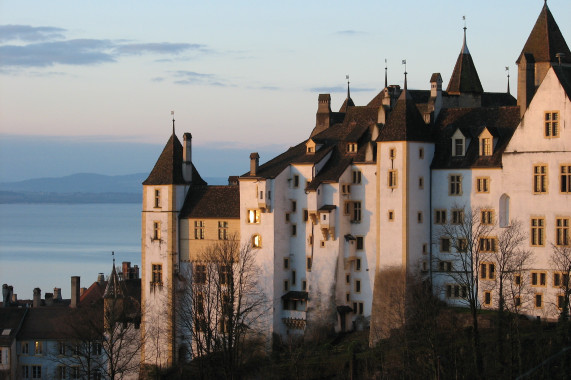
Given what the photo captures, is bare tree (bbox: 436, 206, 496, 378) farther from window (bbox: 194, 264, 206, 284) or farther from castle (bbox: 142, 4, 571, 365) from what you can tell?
window (bbox: 194, 264, 206, 284)

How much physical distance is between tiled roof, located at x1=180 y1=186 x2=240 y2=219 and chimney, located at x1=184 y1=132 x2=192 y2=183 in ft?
3.38


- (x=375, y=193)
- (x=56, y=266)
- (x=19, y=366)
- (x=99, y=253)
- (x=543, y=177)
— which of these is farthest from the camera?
(x=99, y=253)

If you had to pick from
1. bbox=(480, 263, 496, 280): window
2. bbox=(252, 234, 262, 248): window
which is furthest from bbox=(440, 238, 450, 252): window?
bbox=(252, 234, 262, 248): window

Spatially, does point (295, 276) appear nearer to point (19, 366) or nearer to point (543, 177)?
point (543, 177)

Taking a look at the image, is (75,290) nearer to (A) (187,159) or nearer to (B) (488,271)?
(A) (187,159)

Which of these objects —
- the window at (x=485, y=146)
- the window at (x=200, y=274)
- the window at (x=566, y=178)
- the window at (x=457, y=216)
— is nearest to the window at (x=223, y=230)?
the window at (x=200, y=274)

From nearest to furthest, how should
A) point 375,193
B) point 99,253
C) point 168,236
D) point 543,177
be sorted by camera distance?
point 543,177, point 375,193, point 168,236, point 99,253

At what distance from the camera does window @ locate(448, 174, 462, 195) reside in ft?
226

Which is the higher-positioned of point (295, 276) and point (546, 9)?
point (546, 9)

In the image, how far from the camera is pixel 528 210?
217 feet

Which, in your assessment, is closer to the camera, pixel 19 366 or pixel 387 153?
pixel 387 153

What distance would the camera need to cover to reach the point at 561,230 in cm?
6500

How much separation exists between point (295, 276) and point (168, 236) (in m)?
9.94

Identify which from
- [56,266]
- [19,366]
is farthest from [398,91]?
[56,266]
